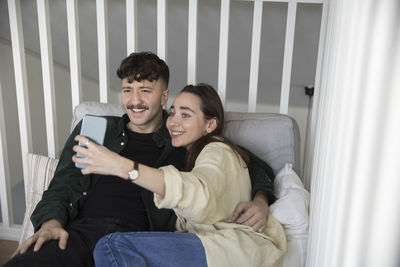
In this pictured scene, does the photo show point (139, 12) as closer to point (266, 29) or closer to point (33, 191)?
point (266, 29)

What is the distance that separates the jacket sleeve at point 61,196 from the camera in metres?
1.41

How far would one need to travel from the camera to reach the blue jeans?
103 cm

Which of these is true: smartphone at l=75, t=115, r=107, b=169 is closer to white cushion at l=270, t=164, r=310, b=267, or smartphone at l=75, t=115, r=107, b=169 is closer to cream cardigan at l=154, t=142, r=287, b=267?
cream cardigan at l=154, t=142, r=287, b=267

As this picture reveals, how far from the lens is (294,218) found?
52.3 inches

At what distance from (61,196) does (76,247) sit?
27 centimetres

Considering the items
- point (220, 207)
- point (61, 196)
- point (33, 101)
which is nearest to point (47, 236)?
point (61, 196)

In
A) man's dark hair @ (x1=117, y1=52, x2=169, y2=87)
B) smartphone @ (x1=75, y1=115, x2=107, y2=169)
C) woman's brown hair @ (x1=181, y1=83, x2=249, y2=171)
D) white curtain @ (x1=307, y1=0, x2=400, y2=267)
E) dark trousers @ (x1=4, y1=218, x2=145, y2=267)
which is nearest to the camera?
white curtain @ (x1=307, y1=0, x2=400, y2=267)

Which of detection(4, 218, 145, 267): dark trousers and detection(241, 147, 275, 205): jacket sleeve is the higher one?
detection(241, 147, 275, 205): jacket sleeve

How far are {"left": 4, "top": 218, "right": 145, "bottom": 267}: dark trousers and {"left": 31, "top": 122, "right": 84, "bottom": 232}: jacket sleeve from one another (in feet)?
0.23

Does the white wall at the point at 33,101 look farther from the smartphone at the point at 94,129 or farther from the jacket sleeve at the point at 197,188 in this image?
the jacket sleeve at the point at 197,188

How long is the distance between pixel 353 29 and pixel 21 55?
1.88m

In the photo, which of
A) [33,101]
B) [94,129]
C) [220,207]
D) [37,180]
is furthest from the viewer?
[33,101]

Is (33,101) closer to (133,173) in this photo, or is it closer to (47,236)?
(47,236)

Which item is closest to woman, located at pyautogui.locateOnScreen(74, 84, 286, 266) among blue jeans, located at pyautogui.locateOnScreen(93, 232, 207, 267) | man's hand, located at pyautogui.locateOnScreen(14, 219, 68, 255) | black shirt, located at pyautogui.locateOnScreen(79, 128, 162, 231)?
blue jeans, located at pyautogui.locateOnScreen(93, 232, 207, 267)
